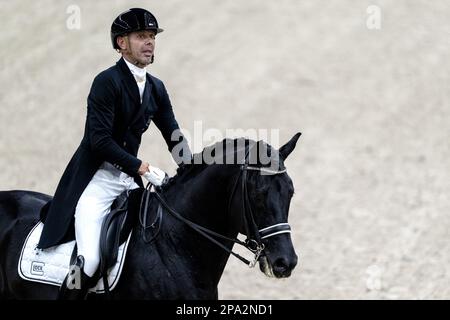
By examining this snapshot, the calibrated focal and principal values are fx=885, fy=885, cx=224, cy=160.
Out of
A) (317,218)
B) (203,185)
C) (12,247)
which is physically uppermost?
(203,185)

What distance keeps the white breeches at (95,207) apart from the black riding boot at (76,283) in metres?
0.04

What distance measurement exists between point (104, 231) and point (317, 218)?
32.3 feet

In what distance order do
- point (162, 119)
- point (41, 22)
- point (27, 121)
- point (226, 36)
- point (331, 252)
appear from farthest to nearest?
point (41, 22) < point (226, 36) < point (27, 121) < point (331, 252) < point (162, 119)

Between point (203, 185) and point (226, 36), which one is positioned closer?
point (203, 185)

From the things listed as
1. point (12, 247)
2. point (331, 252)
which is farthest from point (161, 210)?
point (331, 252)

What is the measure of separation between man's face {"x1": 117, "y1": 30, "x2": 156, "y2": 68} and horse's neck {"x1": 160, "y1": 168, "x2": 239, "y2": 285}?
98 centimetres

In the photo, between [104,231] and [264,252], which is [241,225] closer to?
[264,252]

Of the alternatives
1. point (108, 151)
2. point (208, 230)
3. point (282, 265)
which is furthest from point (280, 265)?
point (108, 151)

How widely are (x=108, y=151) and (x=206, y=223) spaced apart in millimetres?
865

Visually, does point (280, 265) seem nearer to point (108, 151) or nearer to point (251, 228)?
point (251, 228)

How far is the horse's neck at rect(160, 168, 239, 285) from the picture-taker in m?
6.21

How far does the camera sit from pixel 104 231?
635 centimetres

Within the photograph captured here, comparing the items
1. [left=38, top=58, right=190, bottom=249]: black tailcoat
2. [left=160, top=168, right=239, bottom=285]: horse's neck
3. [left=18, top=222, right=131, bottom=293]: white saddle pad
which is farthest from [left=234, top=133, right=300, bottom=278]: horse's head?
[left=18, top=222, right=131, bottom=293]: white saddle pad

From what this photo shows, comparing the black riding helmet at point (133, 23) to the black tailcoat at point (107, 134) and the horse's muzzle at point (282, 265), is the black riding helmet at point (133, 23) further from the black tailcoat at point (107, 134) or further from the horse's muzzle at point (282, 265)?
the horse's muzzle at point (282, 265)
